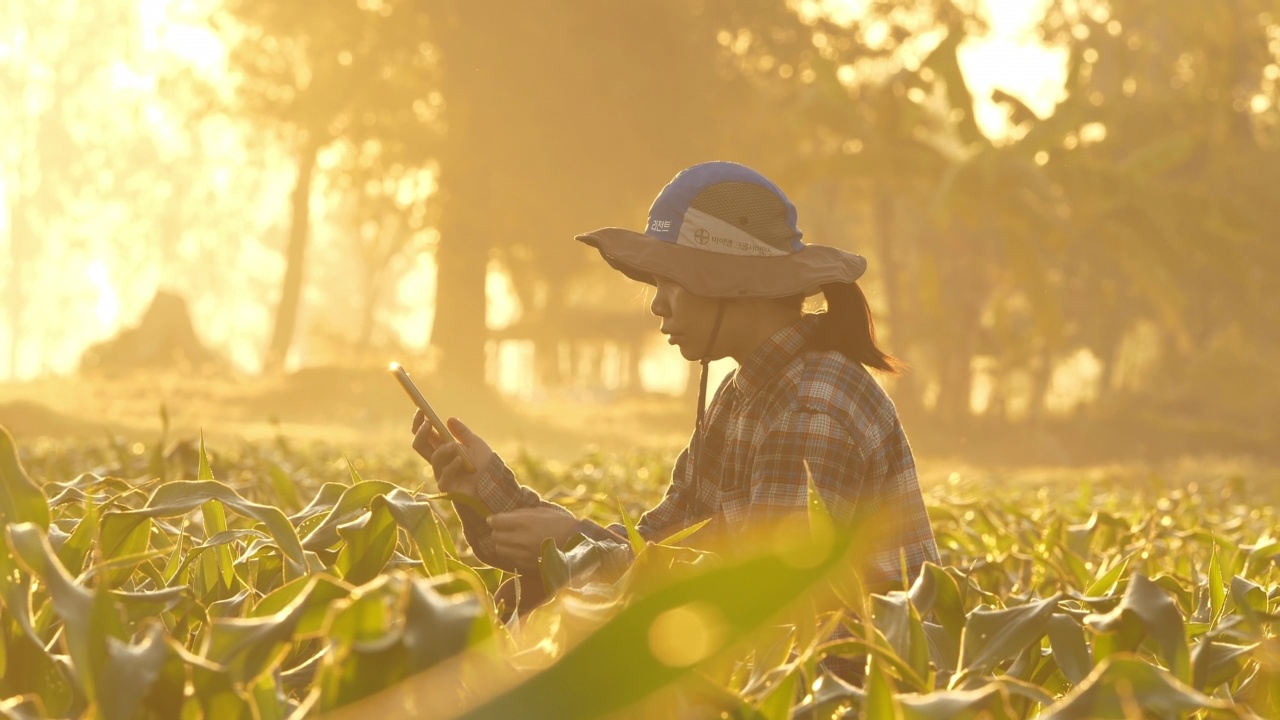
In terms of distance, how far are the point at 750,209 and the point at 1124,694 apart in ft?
6.73

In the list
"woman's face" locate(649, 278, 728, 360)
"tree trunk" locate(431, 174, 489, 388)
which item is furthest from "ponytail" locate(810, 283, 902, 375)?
"tree trunk" locate(431, 174, 489, 388)

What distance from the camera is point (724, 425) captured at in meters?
3.22

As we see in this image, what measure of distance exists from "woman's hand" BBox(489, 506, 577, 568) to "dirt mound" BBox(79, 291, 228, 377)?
96.1ft

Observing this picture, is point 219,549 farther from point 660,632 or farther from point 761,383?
point 761,383

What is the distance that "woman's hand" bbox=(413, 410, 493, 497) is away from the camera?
268 centimetres

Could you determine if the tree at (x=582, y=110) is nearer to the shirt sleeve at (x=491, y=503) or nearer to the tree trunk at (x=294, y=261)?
the tree trunk at (x=294, y=261)

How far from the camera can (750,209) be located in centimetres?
299

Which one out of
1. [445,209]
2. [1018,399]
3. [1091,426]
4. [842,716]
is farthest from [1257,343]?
[842,716]

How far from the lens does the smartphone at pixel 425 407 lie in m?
2.33

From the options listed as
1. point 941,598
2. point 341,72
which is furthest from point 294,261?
point 941,598

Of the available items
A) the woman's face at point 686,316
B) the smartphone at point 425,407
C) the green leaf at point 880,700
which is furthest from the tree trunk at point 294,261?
the green leaf at point 880,700

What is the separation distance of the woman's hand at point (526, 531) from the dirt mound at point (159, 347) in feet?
96.1

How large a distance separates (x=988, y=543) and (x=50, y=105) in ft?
207

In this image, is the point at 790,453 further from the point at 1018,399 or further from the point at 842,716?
the point at 1018,399
